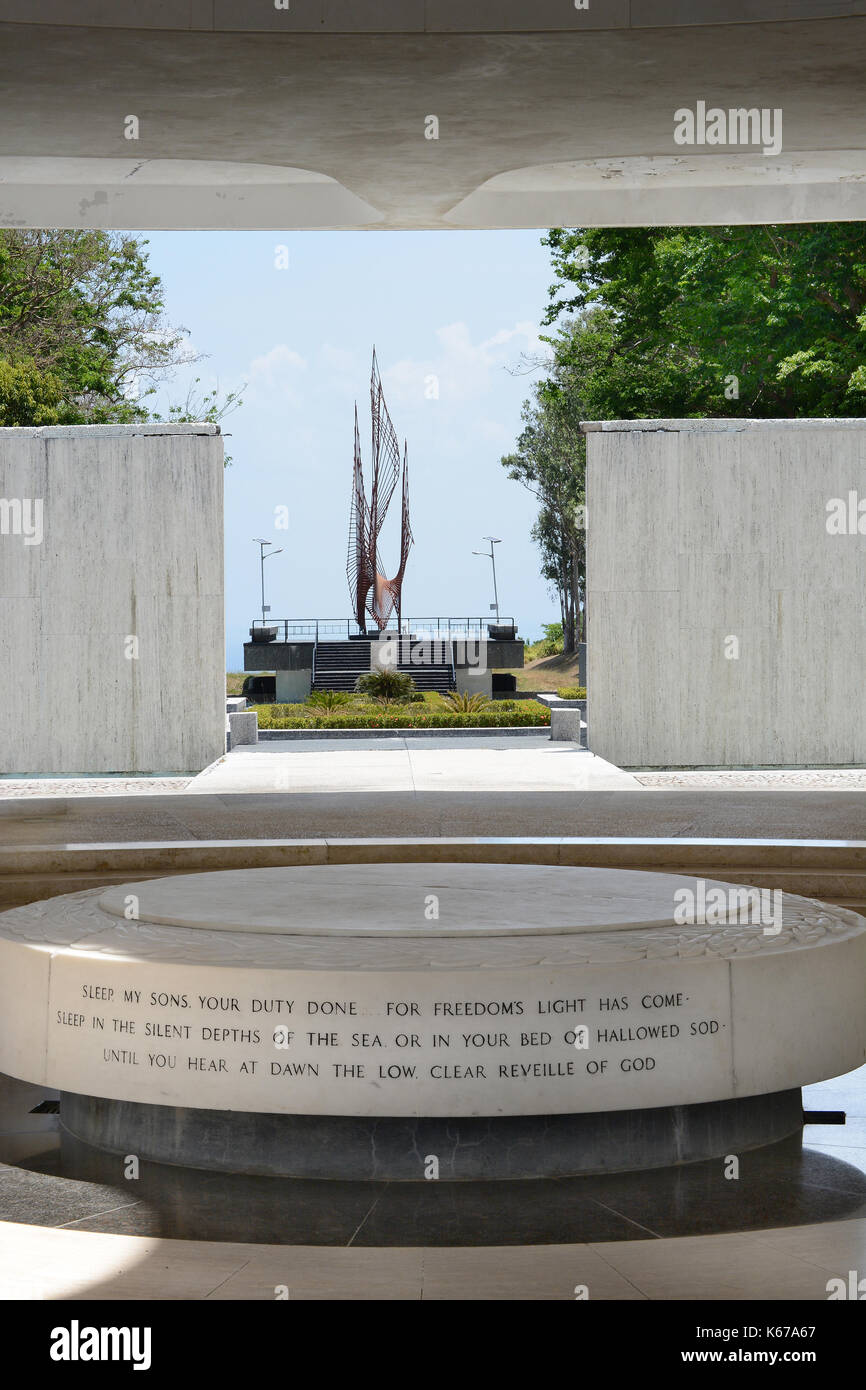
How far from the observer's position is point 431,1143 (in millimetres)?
5180

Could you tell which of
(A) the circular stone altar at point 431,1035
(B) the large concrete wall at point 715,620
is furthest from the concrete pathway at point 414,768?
(A) the circular stone altar at point 431,1035

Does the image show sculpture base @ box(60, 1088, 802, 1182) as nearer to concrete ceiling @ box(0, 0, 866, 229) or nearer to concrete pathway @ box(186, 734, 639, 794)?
concrete ceiling @ box(0, 0, 866, 229)

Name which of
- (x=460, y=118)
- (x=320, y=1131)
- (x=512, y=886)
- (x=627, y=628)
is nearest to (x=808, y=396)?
(x=627, y=628)

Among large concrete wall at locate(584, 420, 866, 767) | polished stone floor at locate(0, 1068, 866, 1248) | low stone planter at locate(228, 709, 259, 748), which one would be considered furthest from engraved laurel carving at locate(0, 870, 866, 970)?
low stone planter at locate(228, 709, 259, 748)

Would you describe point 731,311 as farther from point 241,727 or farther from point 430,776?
point 430,776

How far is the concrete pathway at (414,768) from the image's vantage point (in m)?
16.3

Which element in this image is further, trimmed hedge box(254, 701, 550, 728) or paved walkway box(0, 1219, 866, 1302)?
trimmed hedge box(254, 701, 550, 728)

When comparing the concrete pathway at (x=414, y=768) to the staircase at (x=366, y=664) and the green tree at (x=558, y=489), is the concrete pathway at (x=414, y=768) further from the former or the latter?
the green tree at (x=558, y=489)

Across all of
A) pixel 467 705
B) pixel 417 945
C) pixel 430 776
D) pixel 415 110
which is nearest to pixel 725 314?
pixel 467 705

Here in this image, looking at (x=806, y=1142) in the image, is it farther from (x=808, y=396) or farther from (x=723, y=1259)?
(x=808, y=396)

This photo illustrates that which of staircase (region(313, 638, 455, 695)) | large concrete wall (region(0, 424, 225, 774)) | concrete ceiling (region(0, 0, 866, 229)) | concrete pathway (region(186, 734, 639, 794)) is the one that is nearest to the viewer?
concrete ceiling (region(0, 0, 866, 229))

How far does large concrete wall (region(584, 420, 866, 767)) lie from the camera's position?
2092 centimetres

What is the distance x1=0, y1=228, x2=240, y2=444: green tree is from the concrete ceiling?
21741mm
